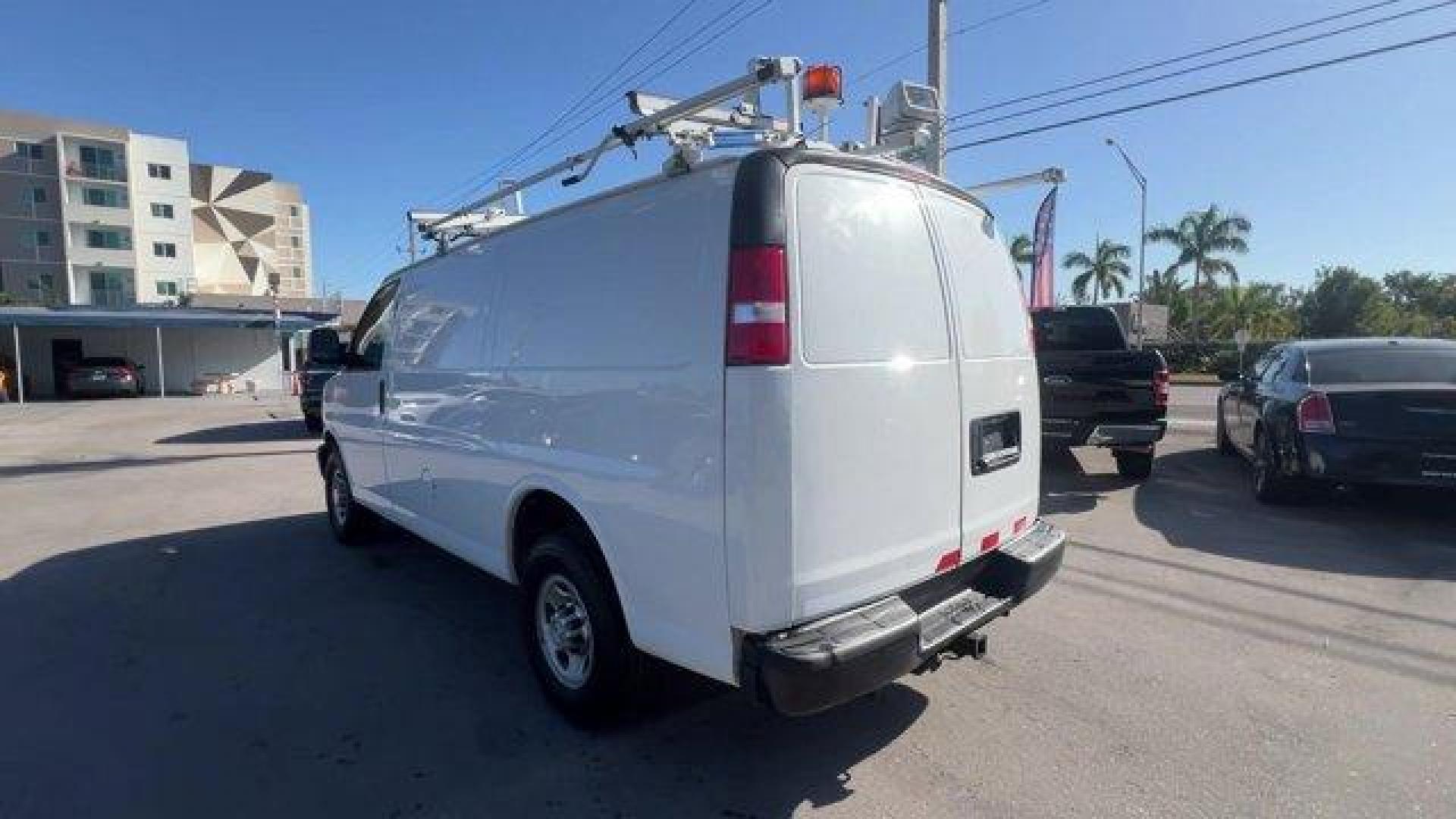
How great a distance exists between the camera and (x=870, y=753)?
10.4 feet

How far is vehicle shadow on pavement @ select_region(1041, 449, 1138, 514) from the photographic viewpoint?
7564mm

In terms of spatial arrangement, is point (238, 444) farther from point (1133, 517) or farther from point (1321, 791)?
point (1321, 791)

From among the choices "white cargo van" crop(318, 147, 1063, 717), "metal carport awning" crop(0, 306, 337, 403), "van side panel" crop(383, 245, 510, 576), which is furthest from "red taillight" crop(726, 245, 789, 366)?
"metal carport awning" crop(0, 306, 337, 403)

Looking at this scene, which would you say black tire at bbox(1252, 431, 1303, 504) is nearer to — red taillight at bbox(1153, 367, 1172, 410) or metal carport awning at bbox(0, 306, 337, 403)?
red taillight at bbox(1153, 367, 1172, 410)

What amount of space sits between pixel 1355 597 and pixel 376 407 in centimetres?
648

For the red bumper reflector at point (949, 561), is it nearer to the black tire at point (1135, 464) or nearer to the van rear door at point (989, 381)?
the van rear door at point (989, 381)

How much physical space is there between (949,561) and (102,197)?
2761 inches

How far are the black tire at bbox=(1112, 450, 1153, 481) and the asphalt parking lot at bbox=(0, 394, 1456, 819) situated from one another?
234 centimetres

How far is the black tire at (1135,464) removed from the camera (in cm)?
875

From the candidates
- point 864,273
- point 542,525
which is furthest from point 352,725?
point 864,273

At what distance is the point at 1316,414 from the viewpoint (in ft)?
21.4

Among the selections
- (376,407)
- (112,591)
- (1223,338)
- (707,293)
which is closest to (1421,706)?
(707,293)

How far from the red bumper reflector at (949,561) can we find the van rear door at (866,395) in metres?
0.01

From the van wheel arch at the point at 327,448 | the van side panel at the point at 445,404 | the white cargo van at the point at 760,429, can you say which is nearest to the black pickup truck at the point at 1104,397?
the white cargo van at the point at 760,429
